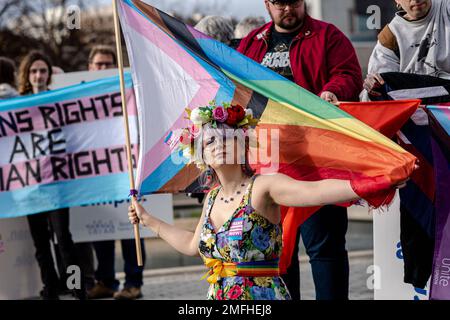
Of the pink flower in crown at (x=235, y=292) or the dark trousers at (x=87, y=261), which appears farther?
the dark trousers at (x=87, y=261)

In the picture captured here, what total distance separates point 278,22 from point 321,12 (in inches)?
1559

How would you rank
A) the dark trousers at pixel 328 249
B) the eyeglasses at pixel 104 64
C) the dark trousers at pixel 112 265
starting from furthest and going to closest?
the eyeglasses at pixel 104 64
the dark trousers at pixel 112 265
the dark trousers at pixel 328 249

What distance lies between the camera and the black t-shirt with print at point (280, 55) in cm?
626

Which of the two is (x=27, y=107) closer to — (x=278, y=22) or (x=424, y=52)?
(x=278, y=22)

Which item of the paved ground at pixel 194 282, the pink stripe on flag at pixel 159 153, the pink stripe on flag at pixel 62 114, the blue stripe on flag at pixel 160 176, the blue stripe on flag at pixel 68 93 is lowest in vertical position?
the paved ground at pixel 194 282

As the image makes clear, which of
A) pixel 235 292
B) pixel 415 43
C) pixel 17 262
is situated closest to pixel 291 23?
pixel 415 43

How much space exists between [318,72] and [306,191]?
1.73 m

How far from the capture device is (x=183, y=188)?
19.4 ft

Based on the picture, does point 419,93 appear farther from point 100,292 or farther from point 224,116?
point 100,292

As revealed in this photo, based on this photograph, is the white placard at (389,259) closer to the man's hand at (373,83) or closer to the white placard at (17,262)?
the man's hand at (373,83)

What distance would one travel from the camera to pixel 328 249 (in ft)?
20.2

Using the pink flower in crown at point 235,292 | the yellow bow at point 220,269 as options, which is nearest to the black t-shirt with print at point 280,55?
the yellow bow at point 220,269
